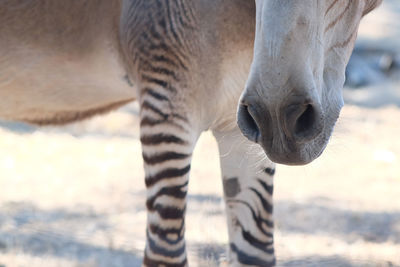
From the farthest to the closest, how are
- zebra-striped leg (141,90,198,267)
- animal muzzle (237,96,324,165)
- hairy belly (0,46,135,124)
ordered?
1. hairy belly (0,46,135,124)
2. zebra-striped leg (141,90,198,267)
3. animal muzzle (237,96,324,165)

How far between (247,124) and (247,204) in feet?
5.61

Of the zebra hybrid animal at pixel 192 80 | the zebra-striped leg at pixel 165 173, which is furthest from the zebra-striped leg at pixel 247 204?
the zebra-striped leg at pixel 165 173

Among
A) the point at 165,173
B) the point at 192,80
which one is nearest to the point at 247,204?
the point at 165,173

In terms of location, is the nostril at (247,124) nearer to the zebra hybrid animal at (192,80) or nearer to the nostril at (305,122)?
the zebra hybrid animal at (192,80)

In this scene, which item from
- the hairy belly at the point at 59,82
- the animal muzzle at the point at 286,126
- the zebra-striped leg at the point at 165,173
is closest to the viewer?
the animal muzzle at the point at 286,126

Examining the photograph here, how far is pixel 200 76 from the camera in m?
3.37

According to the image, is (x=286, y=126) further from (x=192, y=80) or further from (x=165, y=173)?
(x=165, y=173)

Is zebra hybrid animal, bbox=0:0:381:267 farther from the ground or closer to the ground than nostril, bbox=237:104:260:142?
farther from the ground

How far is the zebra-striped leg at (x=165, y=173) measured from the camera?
336 cm

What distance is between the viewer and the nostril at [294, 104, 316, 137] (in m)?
2.22

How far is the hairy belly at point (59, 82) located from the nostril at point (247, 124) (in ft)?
4.99

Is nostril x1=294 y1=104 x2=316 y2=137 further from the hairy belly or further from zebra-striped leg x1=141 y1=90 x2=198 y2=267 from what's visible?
the hairy belly

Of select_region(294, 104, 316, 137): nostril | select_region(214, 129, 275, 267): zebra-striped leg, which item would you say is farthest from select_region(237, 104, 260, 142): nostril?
select_region(214, 129, 275, 267): zebra-striped leg

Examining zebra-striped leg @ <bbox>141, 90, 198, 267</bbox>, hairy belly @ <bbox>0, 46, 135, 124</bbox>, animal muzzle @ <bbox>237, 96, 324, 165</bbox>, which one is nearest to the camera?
animal muzzle @ <bbox>237, 96, 324, 165</bbox>
